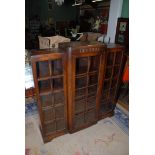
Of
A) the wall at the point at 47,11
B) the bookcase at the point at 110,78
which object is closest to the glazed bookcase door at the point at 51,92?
the bookcase at the point at 110,78

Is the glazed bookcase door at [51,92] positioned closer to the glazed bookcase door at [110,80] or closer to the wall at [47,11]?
the glazed bookcase door at [110,80]

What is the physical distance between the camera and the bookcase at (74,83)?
1.56m

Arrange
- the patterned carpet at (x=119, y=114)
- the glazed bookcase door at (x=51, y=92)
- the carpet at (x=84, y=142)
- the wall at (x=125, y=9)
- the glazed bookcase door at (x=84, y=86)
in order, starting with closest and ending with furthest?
the glazed bookcase door at (x=51, y=92), the glazed bookcase door at (x=84, y=86), the carpet at (x=84, y=142), the patterned carpet at (x=119, y=114), the wall at (x=125, y=9)

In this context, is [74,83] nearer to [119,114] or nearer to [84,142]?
[84,142]

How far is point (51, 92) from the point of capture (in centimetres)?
168

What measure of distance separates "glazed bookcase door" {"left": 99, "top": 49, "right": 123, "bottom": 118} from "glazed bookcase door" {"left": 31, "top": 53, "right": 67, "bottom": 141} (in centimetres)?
61

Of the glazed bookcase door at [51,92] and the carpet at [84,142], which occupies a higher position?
the glazed bookcase door at [51,92]

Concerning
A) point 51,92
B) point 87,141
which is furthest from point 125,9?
point 87,141

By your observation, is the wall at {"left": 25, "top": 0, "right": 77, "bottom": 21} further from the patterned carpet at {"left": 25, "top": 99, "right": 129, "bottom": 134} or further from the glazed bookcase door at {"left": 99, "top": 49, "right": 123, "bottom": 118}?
the glazed bookcase door at {"left": 99, "top": 49, "right": 123, "bottom": 118}

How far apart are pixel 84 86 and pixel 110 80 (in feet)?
1.49
